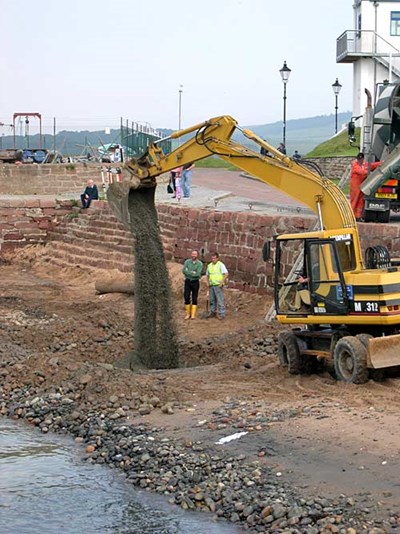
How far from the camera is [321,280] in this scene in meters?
16.3

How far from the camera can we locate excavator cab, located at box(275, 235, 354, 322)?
16.1 meters

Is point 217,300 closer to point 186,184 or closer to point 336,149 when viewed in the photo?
point 186,184

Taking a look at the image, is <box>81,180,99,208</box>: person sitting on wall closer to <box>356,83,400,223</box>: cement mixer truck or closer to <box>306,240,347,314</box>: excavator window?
<box>356,83,400,223</box>: cement mixer truck

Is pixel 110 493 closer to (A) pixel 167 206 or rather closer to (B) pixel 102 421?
(B) pixel 102 421

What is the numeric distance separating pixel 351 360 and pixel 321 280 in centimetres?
129

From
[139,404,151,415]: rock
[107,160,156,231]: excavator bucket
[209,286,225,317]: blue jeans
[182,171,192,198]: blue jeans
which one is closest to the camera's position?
[139,404,151,415]: rock

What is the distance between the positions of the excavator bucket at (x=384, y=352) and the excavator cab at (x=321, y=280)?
0.85m

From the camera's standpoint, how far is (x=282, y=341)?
17562mm

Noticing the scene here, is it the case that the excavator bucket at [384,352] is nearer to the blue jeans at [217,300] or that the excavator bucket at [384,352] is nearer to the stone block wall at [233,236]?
the blue jeans at [217,300]

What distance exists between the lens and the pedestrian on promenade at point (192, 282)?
80.3ft

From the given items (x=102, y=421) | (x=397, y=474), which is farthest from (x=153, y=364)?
(x=397, y=474)

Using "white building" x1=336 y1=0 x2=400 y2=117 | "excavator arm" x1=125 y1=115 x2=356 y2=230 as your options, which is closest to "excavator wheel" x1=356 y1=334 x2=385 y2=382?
"excavator arm" x1=125 y1=115 x2=356 y2=230

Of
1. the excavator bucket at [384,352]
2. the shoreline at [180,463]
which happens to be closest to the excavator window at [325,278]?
the excavator bucket at [384,352]

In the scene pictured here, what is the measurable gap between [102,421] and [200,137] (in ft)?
19.9
